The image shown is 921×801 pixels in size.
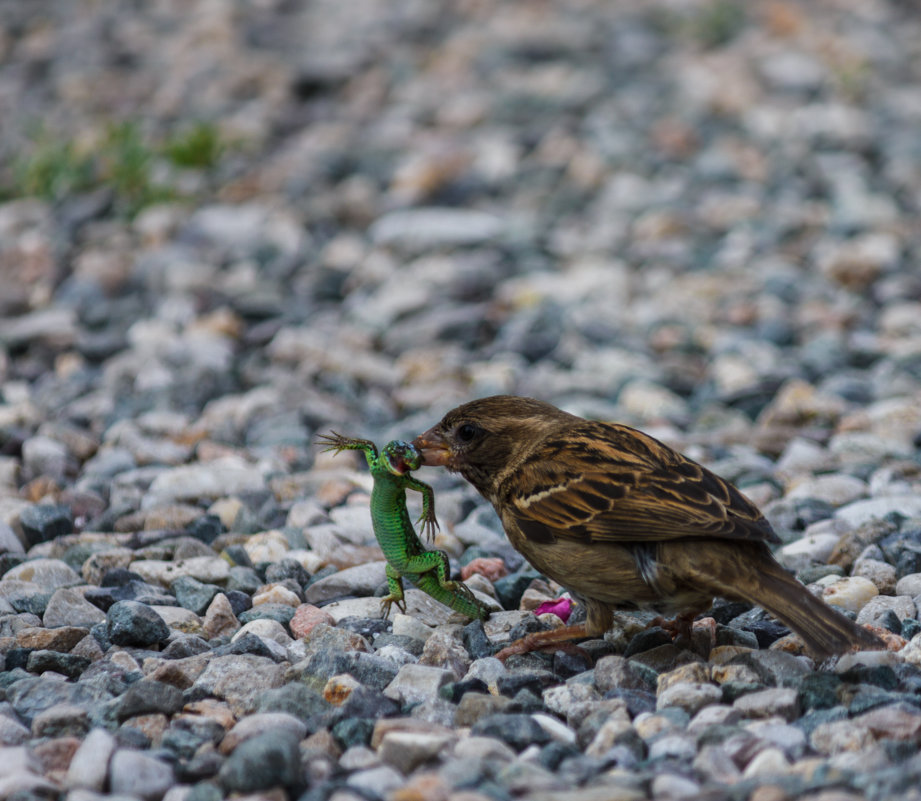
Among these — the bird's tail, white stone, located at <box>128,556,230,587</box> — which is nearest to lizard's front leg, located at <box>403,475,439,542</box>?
white stone, located at <box>128,556,230,587</box>

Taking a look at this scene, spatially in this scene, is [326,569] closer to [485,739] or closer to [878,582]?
[485,739]

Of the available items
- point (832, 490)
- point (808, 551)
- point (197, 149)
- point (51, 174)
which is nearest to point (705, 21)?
point (197, 149)

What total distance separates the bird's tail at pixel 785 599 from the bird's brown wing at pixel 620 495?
9cm

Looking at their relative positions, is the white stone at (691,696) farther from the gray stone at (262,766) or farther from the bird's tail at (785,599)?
the gray stone at (262,766)

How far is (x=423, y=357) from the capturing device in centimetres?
708

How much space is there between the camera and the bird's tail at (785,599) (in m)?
3.54

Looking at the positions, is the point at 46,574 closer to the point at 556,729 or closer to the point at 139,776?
the point at 139,776

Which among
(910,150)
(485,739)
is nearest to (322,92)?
(910,150)

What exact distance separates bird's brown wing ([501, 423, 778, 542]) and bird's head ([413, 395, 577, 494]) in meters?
0.13

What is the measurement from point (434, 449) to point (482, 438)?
0.18 m

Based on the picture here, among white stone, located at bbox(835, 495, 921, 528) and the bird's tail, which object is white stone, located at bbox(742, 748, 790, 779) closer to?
the bird's tail

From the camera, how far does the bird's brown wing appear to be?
386 centimetres

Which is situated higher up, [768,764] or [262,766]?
[262,766]

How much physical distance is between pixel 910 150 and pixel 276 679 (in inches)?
304
